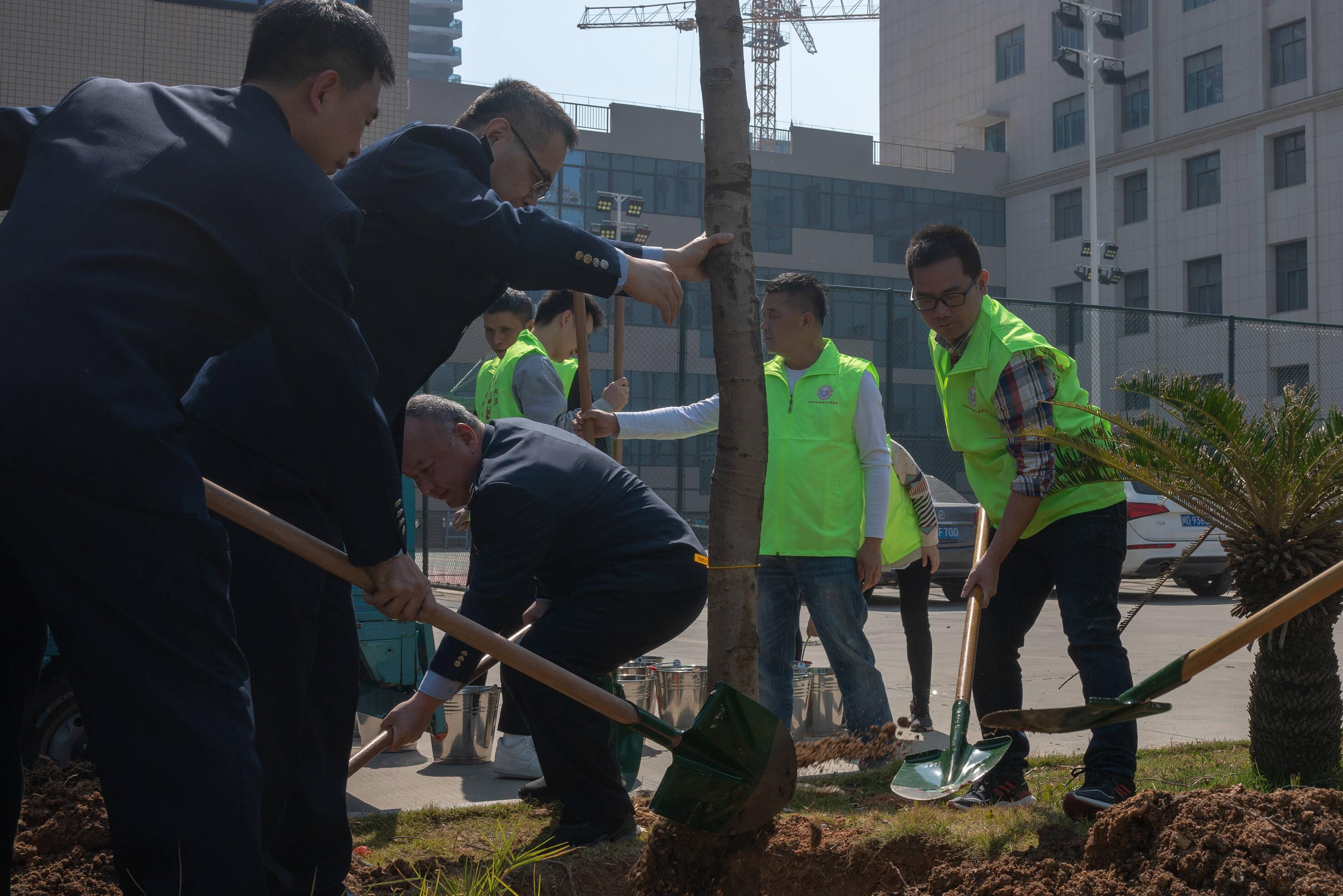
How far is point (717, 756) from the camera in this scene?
3016 mm

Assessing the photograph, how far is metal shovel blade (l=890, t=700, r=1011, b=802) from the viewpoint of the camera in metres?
3.41

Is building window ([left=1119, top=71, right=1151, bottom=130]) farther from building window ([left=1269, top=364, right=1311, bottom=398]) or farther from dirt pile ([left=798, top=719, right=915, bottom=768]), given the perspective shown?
dirt pile ([left=798, top=719, right=915, bottom=768])

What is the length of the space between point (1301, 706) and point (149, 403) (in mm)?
3901

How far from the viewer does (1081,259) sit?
1542 inches

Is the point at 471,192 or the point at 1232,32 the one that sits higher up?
the point at 1232,32

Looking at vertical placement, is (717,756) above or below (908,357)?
below

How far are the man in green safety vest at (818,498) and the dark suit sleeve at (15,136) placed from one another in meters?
2.57

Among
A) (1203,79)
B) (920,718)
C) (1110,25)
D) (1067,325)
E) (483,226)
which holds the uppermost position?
(1203,79)

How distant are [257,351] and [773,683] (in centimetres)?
260

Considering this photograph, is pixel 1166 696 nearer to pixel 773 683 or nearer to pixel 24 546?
pixel 773 683

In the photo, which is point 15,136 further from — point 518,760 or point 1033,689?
point 1033,689

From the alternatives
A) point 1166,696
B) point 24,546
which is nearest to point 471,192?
point 24,546

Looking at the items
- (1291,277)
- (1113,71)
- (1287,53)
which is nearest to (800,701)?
(1113,71)

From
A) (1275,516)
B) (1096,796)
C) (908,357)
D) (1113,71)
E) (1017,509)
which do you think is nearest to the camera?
(1096,796)
